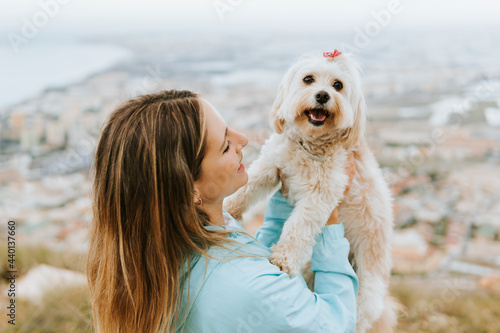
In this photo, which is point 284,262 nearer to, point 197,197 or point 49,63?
point 197,197

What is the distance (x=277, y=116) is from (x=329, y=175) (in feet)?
1.58

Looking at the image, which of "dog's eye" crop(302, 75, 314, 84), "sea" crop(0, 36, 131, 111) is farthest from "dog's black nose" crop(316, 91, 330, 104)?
"sea" crop(0, 36, 131, 111)

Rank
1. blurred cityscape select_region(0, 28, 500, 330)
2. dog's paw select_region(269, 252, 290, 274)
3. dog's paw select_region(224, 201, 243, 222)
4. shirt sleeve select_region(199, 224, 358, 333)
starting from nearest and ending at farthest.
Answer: shirt sleeve select_region(199, 224, 358, 333), dog's paw select_region(269, 252, 290, 274), dog's paw select_region(224, 201, 243, 222), blurred cityscape select_region(0, 28, 500, 330)

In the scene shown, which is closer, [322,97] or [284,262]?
[284,262]

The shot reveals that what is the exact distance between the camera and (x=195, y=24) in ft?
31.9

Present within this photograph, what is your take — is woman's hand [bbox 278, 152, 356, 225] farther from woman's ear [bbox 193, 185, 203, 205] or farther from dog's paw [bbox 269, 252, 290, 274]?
woman's ear [bbox 193, 185, 203, 205]

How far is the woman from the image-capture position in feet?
4.08

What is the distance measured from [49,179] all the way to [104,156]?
250 inches

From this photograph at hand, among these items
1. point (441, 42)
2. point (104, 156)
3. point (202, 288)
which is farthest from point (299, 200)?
point (441, 42)

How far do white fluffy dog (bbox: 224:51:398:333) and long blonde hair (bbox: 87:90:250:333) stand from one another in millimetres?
700

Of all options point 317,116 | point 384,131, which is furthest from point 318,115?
point 384,131

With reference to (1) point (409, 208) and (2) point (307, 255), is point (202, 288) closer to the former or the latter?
(2) point (307, 255)

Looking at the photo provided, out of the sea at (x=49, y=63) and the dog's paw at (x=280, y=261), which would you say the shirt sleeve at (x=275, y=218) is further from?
the sea at (x=49, y=63)

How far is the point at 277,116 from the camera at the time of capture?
2.27 metres
